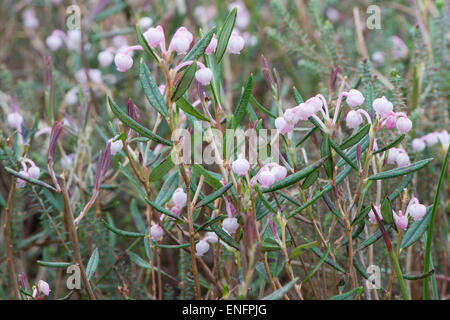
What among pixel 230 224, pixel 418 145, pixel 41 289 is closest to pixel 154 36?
pixel 230 224

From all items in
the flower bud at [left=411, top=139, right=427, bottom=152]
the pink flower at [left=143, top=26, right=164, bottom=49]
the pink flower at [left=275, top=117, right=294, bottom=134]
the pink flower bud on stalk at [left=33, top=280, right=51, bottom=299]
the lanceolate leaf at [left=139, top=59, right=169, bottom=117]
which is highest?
the pink flower at [left=143, top=26, right=164, bottom=49]

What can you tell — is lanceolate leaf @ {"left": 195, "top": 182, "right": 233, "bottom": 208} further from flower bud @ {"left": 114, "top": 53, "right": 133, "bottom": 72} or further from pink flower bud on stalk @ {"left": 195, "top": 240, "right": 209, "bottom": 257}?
flower bud @ {"left": 114, "top": 53, "right": 133, "bottom": 72}

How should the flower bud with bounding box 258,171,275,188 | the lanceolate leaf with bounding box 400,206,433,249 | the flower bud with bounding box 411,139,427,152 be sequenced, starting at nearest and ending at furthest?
the flower bud with bounding box 258,171,275,188 < the lanceolate leaf with bounding box 400,206,433,249 < the flower bud with bounding box 411,139,427,152

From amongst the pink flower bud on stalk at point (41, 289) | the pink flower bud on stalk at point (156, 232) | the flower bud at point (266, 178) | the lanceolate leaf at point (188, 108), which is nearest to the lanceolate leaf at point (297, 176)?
the flower bud at point (266, 178)

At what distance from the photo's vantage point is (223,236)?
0.66m

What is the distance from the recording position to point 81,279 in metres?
0.75

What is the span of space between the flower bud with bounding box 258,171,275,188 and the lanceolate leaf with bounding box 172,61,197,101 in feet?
0.42

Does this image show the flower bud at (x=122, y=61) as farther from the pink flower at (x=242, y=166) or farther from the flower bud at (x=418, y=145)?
the flower bud at (x=418, y=145)

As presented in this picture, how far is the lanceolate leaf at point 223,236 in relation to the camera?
2.14 feet

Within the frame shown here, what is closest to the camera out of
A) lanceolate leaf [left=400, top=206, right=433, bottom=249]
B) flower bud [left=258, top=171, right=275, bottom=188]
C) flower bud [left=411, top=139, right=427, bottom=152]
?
flower bud [left=258, top=171, right=275, bottom=188]

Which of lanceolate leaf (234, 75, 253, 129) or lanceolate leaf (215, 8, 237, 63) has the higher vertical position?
lanceolate leaf (215, 8, 237, 63)

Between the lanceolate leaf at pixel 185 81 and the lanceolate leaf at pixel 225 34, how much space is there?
6 centimetres

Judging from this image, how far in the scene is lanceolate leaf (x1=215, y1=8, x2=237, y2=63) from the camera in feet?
2.01

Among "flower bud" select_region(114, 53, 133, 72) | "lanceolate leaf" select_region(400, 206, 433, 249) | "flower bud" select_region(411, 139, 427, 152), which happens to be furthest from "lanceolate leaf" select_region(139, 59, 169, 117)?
"flower bud" select_region(411, 139, 427, 152)
